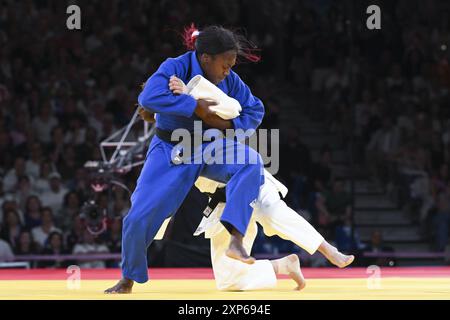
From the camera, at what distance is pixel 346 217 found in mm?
9539

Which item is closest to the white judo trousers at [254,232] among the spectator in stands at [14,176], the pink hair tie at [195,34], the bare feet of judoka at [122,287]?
the bare feet of judoka at [122,287]

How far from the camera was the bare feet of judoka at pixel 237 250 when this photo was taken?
14.2 ft

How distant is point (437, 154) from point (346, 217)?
58.5 inches

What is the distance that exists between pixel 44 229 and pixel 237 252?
477cm

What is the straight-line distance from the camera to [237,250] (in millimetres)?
4344

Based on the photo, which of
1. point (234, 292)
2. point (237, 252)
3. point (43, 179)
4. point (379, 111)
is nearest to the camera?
point (237, 252)

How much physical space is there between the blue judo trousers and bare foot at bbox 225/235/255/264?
0.05 m

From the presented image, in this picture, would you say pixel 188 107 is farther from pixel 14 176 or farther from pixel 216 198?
pixel 14 176

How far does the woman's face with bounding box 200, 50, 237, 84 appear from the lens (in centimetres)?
461

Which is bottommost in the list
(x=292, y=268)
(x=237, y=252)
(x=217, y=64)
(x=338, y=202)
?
(x=338, y=202)

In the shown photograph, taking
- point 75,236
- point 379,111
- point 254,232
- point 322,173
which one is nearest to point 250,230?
point 254,232

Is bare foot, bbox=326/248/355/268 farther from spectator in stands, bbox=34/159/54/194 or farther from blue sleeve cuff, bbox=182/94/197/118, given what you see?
spectator in stands, bbox=34/159/54/194
